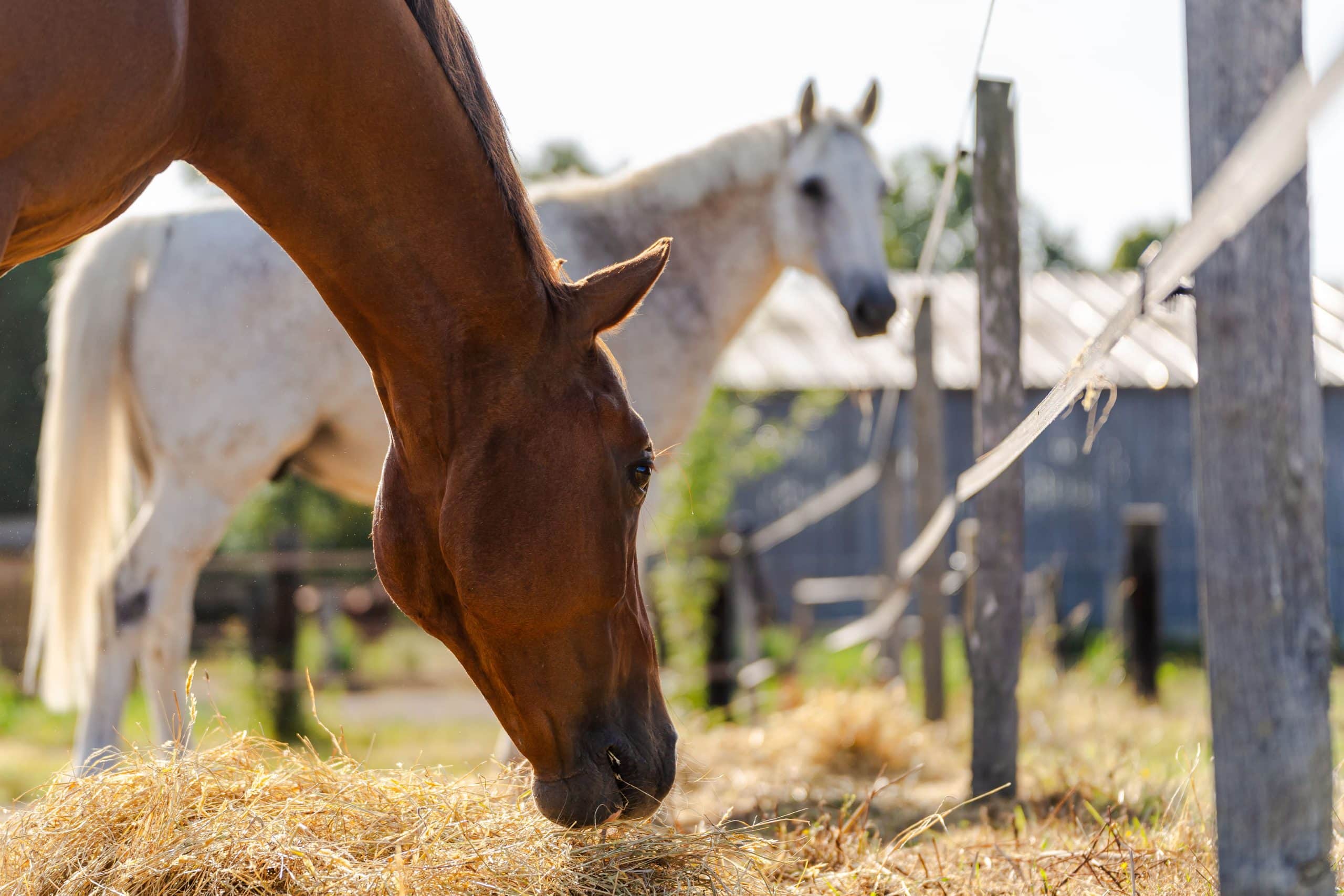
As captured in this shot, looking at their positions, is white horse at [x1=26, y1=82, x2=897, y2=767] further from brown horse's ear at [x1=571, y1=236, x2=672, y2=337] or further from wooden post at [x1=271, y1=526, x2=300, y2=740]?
wooden post at [x1=271, y1=526, x2=300, y2=740]

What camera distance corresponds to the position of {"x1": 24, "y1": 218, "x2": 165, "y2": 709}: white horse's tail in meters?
3.31

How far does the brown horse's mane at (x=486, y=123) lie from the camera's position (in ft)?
6.18

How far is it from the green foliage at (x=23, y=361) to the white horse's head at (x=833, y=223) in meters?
10.2

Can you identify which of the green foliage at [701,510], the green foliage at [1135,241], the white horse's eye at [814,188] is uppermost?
the green foliage at [1135,241]

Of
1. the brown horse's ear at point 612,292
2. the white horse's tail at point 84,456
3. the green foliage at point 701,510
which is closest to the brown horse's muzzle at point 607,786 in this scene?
the brown horse's ear at point 612,292

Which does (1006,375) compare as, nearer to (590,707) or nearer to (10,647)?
(590,707)

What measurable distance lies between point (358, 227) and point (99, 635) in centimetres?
212

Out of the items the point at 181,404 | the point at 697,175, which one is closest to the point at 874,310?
the point at 697,175

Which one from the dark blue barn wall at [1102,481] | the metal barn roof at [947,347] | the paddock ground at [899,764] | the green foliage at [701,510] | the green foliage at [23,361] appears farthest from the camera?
the dark blue barn wall at [1102,481]

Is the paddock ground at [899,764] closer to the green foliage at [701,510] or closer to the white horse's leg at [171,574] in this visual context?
the white horse's leg at [171,574]

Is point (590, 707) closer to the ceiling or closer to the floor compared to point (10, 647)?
closer to the ceiling

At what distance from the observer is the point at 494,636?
1826mm

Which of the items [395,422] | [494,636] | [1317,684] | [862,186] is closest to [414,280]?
[395,422]

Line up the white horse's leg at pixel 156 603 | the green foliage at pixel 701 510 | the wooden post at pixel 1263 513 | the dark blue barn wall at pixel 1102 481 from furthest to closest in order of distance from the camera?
1. the dark blue barn wall at pixel 1102 481
2. the green foliage at pixel 701 510
3. the white horse's leg at pixel 156 603
4. the wooden post at pixel 1263 513
